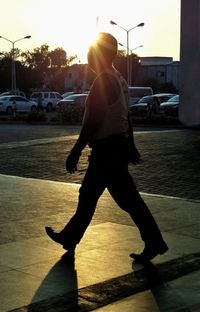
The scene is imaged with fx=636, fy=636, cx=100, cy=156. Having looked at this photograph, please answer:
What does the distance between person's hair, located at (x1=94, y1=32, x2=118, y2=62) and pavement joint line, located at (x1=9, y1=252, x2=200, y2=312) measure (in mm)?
1920

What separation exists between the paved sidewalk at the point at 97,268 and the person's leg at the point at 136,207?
0.63 feet

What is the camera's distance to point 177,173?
38.0 feet

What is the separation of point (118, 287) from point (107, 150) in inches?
47.9

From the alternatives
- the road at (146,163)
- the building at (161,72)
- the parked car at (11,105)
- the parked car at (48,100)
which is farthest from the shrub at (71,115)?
the building at (161,72)

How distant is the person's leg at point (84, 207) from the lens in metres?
5.75

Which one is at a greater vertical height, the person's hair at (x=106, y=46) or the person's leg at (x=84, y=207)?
the person's hair at (x=106, y=46)

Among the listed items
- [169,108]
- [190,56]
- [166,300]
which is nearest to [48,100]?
[169,108]

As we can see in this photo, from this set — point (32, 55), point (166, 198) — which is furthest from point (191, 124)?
point (32, 55)

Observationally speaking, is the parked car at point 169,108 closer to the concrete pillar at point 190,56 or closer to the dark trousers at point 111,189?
the concrete pillar at point 190,56

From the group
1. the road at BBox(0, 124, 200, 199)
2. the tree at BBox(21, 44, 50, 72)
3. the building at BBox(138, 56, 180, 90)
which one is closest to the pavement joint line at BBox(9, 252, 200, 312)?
the road at BBox(0, 124, 200, 199)

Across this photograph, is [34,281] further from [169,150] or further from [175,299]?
[169,150]

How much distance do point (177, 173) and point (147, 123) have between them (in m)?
17.2

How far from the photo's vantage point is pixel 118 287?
5160 millimetres

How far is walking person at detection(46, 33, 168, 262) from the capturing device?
5.59 meters
